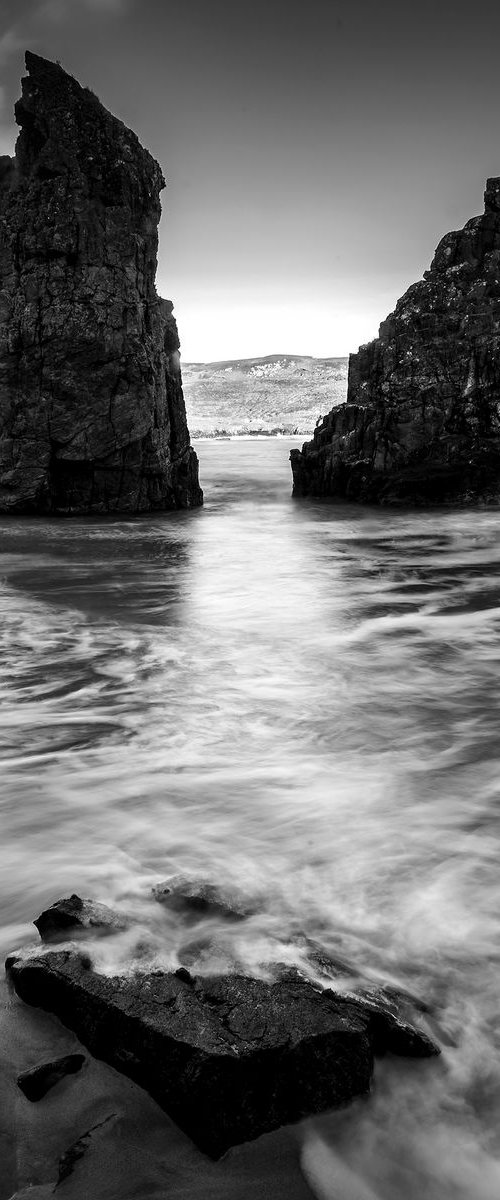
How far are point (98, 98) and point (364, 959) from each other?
1692 cm

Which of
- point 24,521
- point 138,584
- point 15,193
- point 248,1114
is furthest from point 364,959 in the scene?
point 15,193

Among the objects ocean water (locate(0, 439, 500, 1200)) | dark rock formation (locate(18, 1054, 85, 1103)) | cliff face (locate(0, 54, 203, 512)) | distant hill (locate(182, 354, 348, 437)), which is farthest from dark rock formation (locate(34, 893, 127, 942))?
distant hill (locate(182, 354, 348, 437))

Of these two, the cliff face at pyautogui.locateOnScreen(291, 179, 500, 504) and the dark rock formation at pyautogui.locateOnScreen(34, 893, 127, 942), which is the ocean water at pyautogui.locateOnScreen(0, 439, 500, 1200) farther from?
the cliff face at pyautogui.locateOnScreen(291, 179, 500, 504)

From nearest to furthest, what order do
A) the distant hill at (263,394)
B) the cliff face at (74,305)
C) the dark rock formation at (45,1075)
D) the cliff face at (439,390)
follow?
the dark rock formation at (45,1075)
the cliff face at (74,305)
the cliff face at (439,390)
the distant hill at (263,394)

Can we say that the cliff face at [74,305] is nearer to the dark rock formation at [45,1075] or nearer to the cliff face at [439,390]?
the cliff face at [439,390]

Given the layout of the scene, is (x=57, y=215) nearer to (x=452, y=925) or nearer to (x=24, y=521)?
(x=24, y=521)

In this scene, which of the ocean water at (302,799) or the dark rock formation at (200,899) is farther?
the dark rock formation at (200,899)

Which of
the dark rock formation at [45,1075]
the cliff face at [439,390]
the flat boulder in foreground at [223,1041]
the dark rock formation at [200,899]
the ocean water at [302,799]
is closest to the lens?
the flat boulder in foreground at [223,1041]

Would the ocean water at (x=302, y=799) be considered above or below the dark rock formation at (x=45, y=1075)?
below

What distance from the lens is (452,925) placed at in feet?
9.60

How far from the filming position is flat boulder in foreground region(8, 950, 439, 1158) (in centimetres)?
195

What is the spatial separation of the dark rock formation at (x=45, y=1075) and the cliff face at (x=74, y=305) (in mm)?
14059

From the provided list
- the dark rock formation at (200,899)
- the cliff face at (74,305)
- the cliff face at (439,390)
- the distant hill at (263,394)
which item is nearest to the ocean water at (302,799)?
the dark rock formation at (200,899)

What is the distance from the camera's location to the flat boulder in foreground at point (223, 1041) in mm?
1946
